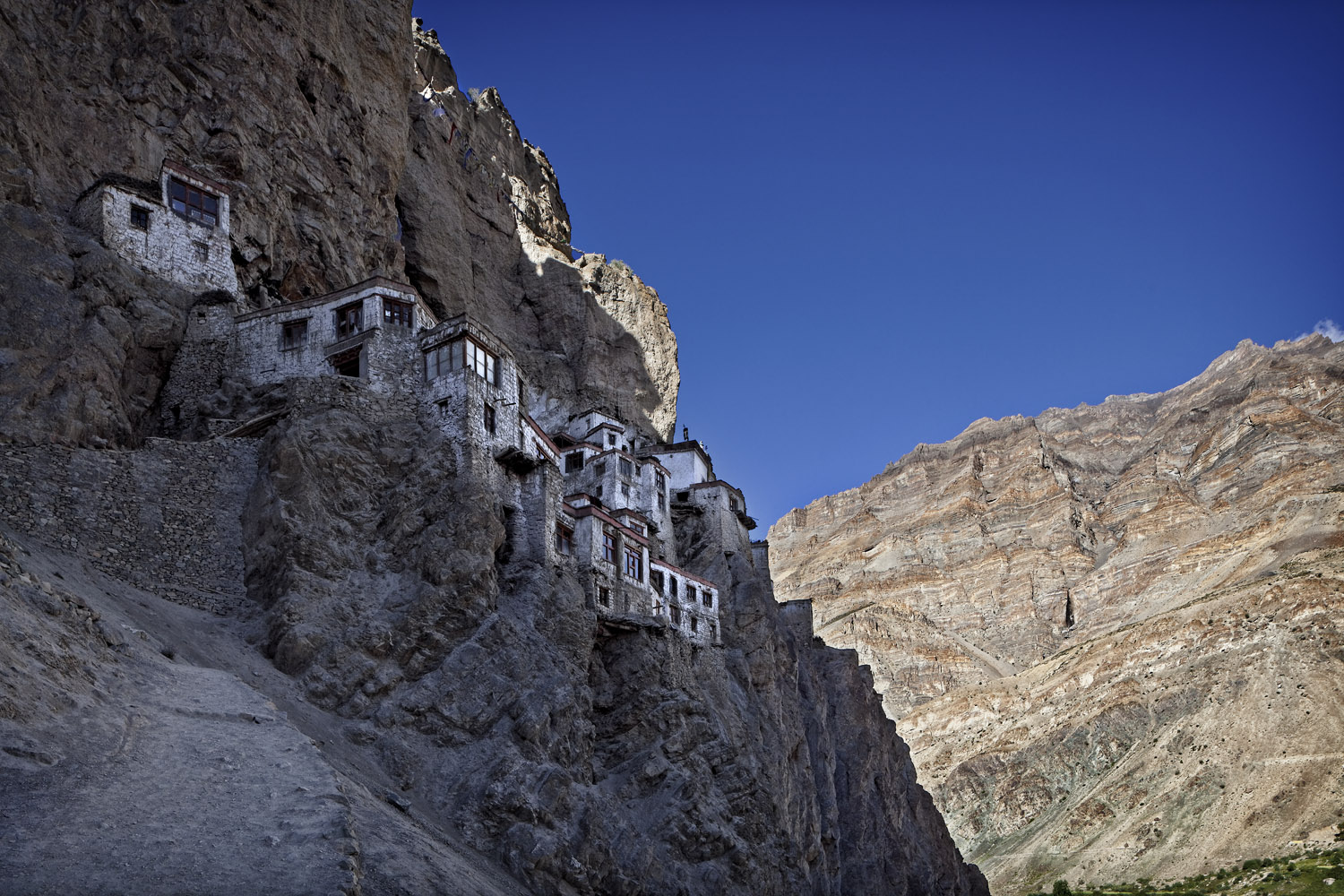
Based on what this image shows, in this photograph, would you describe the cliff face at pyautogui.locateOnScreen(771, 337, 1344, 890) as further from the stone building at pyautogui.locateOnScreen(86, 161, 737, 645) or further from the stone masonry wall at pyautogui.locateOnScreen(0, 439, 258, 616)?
the stone masonry wall at pyautogui.locateOnScreen(0, 439, 258, 616)

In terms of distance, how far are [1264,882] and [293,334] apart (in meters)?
A: 74.9

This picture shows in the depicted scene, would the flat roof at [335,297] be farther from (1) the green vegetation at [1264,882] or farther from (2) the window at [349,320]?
(1) the green vegetation at [1264,882]

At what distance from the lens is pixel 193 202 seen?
5034cm

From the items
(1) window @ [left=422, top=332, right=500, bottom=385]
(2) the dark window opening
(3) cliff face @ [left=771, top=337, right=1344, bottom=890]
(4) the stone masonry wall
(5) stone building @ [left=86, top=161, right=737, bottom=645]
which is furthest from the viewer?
(3) cliff face @ [left=771, top=337, right=1344, bottom=890]

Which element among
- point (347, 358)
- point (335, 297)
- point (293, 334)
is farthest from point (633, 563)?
point (293, 334)

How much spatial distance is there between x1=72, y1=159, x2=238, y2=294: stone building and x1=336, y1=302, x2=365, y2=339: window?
16.9 ft

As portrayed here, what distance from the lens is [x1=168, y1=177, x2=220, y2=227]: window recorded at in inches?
1962

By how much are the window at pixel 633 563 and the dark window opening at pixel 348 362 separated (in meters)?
14.9

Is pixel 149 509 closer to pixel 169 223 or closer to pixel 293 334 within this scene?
pixel 293 334

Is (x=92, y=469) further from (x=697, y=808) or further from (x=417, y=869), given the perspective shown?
(x=697, y=808)

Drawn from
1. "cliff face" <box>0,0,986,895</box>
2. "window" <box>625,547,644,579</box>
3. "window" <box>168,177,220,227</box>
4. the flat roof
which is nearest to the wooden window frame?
the flat roof

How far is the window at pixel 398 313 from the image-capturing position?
48438 millimetres

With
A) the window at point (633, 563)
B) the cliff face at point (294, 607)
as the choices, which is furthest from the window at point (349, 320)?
the window at point (633, 563)

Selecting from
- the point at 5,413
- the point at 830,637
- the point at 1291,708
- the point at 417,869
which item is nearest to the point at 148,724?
the point at 417,869
